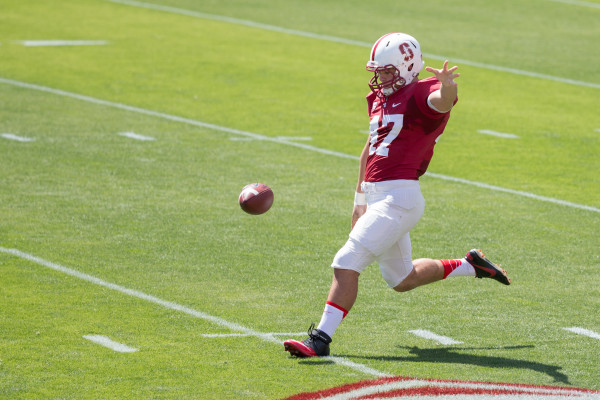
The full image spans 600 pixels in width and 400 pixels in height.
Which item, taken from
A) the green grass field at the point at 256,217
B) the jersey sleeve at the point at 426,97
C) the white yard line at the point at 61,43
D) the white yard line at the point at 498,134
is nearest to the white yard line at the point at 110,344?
the green grass field at the point at 256,217

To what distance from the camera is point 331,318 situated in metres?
7.22

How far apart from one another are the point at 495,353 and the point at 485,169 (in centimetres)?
667

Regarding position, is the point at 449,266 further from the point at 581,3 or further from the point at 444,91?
the point at 581,3

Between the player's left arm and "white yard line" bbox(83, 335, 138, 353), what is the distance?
2501 mm

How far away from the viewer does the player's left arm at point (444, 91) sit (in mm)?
7098

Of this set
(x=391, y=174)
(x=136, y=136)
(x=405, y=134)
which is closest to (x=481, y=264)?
(x=391, y=174)

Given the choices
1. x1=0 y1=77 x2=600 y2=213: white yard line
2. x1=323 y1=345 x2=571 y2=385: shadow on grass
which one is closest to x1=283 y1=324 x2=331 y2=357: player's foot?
x1=323 y1=345 x2=571 y2=385: shadow on grass

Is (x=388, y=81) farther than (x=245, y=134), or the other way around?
(x=245, y=134)

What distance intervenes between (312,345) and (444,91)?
1.80 metres

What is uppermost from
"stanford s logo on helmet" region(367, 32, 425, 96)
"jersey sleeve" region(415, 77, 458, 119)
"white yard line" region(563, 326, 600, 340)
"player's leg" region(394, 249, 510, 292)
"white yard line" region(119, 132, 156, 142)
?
"stanford s logo on helmet" region(367, 32, 425, 96)

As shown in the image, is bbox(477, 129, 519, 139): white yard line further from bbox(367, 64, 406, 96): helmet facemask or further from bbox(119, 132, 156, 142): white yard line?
bbox(367, 64, 406, 96): helmet facemask

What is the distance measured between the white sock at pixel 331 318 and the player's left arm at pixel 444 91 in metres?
1.43

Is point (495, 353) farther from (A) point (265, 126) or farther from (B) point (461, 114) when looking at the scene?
(B) point (461, 114)

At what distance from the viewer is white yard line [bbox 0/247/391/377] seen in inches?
279
